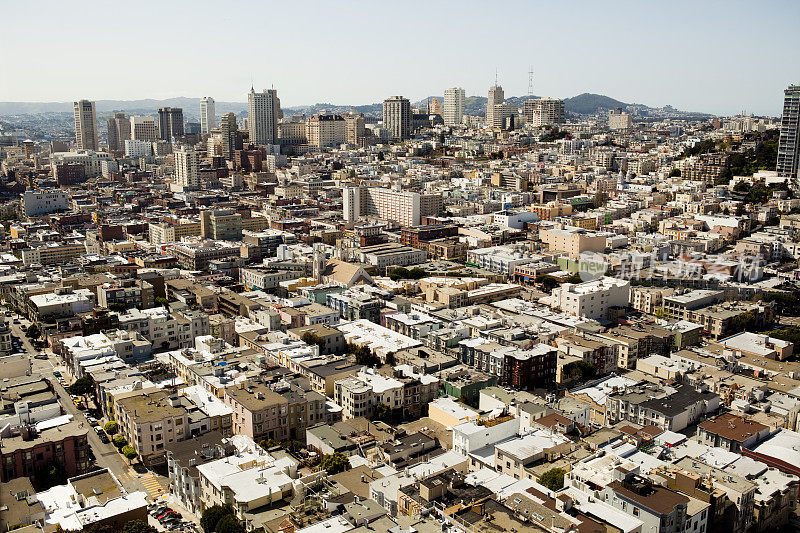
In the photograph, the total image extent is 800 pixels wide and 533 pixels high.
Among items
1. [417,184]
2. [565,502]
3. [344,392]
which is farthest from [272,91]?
[565,502]

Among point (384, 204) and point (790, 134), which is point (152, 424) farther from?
point (790, 134)

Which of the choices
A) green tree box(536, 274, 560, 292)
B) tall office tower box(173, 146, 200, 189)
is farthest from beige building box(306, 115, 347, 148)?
green tree box(536, 274, 560, 292)

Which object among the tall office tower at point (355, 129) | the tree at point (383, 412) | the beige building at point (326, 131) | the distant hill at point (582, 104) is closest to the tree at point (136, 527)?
the tree at point (383, 412)

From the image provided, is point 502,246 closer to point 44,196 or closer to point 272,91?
point 44,196

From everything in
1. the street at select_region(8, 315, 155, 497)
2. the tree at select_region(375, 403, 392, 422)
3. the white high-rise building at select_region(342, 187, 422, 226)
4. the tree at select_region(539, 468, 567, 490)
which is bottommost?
the street at select_region(8, 315, 155, 497)

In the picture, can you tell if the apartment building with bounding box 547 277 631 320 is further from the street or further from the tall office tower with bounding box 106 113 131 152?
the tall office tower with bounding box 106 113 131 152

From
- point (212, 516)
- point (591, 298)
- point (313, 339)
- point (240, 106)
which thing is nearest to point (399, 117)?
point (591, 298)
